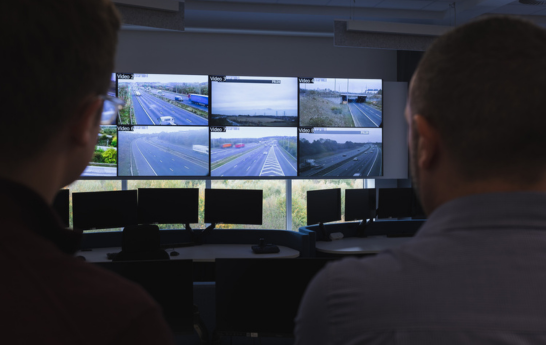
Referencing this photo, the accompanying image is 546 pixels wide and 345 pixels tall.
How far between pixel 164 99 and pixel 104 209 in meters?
1.77

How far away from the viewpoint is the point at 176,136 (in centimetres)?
554

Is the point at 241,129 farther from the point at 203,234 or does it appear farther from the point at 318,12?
the point at 318,12

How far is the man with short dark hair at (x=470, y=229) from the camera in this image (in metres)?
0.51

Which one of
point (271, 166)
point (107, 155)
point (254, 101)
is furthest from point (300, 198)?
point (107, 155)

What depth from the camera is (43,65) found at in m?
0.45

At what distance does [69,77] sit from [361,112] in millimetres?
5779

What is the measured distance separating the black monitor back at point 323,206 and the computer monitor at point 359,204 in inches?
5.7

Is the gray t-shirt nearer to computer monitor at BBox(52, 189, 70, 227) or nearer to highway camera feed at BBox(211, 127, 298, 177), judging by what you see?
computer monitor at BBox(52, 189, 70, 227)

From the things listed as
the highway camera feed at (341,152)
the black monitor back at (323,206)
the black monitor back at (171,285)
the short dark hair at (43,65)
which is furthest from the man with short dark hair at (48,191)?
the highway camera feed at (341,152)

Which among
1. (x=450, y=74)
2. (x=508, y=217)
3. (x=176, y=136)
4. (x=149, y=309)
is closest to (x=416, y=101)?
(x=450, y=74)

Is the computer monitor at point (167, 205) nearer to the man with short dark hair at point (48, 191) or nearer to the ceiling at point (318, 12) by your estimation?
the ceiling at point (318, 12)

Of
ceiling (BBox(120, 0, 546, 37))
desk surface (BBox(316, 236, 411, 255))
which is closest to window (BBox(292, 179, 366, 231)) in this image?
desk surface (BBox(316, 236, 411, 255))

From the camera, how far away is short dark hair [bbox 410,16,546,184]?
0.55m

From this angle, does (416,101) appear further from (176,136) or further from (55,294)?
(176,136)
